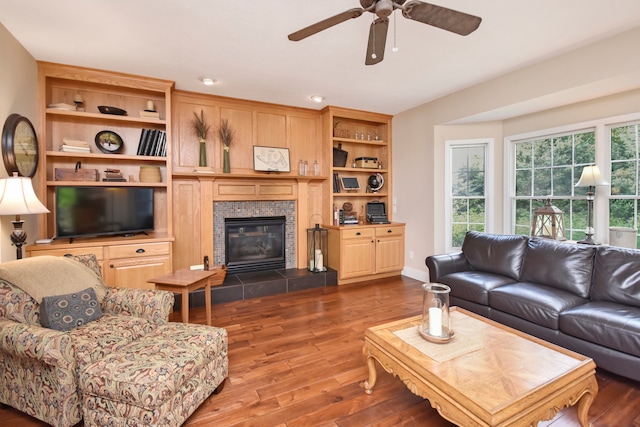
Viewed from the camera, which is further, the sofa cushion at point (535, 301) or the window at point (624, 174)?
the window at point (624, 174)

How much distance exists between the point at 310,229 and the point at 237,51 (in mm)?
2523

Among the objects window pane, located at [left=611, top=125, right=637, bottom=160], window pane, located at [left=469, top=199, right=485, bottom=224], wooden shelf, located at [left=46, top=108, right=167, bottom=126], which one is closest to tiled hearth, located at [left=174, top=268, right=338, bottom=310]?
wooden shelf, located at [left=46, top=108, right=167, bottom=126]

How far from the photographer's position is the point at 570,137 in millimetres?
3387

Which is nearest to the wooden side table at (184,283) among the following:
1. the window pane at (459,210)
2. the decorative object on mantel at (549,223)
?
the window pane at (459,210)

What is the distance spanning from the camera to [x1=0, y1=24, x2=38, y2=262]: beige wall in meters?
2.36

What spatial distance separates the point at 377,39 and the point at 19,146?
9.96 feet

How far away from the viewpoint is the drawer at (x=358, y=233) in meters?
4.29

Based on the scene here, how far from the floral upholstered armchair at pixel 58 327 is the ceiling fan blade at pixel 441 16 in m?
2.42

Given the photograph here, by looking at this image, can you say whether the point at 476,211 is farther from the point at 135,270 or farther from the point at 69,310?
the point at 69,310

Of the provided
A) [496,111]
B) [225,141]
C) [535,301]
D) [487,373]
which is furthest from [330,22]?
[496,111]

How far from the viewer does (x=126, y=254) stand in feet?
10.2

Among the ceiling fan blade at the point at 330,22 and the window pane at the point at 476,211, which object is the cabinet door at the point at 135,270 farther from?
the window pane at the point at 476,211

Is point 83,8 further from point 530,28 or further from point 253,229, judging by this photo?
point 530,28

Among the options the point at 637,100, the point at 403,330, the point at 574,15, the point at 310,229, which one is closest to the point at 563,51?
the point at 574,15
